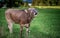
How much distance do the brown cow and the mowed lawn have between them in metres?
0.04

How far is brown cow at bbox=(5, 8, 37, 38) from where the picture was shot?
118 centimetres

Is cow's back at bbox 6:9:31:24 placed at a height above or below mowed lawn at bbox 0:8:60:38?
above

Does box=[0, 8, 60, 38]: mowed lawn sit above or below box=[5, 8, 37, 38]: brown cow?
below

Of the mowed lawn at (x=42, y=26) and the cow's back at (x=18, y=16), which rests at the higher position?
the cow's back at (x=18, y=16)

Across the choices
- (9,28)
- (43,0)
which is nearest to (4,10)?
(9,28)

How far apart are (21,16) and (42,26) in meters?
0.16

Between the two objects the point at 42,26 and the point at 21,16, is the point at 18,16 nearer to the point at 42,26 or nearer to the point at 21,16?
the point at 21,16

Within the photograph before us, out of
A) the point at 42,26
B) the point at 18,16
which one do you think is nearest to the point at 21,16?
the point at 18,16

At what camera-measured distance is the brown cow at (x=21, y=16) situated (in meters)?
1.18

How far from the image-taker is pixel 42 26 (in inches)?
51.8

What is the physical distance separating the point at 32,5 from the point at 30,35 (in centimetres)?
22

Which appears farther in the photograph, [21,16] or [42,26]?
[42,26]

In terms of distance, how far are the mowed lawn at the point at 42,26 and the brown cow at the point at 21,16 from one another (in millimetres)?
38

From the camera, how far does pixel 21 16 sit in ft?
3.99
